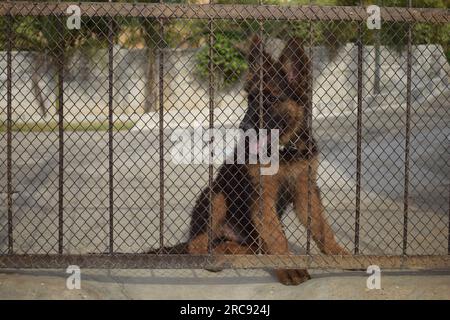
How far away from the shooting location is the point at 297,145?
15.1 feet

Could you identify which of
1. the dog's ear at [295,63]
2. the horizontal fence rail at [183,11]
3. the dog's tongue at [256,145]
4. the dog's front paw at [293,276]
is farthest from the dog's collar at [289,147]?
the horizontal fence rail at [183,11]

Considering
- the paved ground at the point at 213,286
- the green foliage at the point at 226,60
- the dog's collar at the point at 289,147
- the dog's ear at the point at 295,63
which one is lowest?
the paved ground at the point at 213,286

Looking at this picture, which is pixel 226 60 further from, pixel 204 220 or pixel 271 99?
pixel 204 220

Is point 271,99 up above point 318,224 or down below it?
above

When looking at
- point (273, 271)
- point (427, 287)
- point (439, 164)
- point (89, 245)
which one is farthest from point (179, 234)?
point (439, 164)

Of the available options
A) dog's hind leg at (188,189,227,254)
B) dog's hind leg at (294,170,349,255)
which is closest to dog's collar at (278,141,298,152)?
dog's hind leg at (294,170,349,255)

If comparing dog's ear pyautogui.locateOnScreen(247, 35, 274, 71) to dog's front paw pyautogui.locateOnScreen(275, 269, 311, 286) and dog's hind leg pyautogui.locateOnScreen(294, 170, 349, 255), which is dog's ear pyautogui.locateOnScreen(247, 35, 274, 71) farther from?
dog's front paw pyautogui.locateOnScreen(275, 269, 311, 286)

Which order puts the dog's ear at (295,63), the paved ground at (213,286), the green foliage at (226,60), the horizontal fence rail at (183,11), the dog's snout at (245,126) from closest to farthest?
the horizontal fence rail at (183,11) < the paved ground at (213,286) < the dog's ear at (295,63) < the dog's snout at (245,126) < the green foliage at (226,60)

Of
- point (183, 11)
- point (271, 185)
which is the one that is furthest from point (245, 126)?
point (183, 11)

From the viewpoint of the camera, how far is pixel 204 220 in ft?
14.8

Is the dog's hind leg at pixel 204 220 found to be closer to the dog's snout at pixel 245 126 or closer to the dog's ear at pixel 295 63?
the dog's snout at pixel 245 126

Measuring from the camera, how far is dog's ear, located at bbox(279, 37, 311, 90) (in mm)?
4328

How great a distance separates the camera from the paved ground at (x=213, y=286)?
3.94 metres

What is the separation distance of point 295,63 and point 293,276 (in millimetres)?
1577
